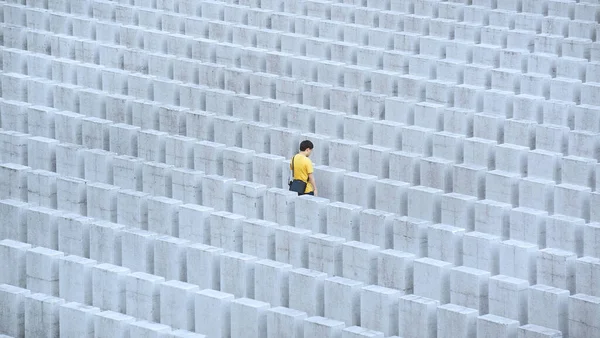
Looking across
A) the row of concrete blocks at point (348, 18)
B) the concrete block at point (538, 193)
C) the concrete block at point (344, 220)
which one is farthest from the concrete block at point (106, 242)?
the row of concrete blocks at point (348, 18)

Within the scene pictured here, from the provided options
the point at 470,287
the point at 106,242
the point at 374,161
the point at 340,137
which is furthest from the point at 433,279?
the point at 340,137

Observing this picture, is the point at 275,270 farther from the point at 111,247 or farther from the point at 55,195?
the point at 55,195

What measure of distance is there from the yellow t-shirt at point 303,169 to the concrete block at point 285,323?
9.05 ft

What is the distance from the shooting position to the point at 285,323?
10258mm

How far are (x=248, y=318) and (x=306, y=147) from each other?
2909mm

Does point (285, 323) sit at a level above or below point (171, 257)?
below

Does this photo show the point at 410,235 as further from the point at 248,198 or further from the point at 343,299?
the point at 248,198

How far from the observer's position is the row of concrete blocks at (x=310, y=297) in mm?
10070

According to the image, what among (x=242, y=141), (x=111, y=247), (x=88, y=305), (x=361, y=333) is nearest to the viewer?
(x=361, y=333)

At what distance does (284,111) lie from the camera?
591 inches

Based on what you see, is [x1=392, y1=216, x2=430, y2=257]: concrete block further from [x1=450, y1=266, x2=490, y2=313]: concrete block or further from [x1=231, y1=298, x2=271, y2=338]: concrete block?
[x1=231, y1=298, x2=271, y2=338]: concrete block

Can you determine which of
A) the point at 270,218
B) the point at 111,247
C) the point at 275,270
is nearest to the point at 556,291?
the point at 275,270

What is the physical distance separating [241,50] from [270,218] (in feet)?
15.4

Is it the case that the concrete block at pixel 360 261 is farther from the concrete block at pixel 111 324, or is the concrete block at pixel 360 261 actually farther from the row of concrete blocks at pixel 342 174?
the concrete block at pixel 111 324
